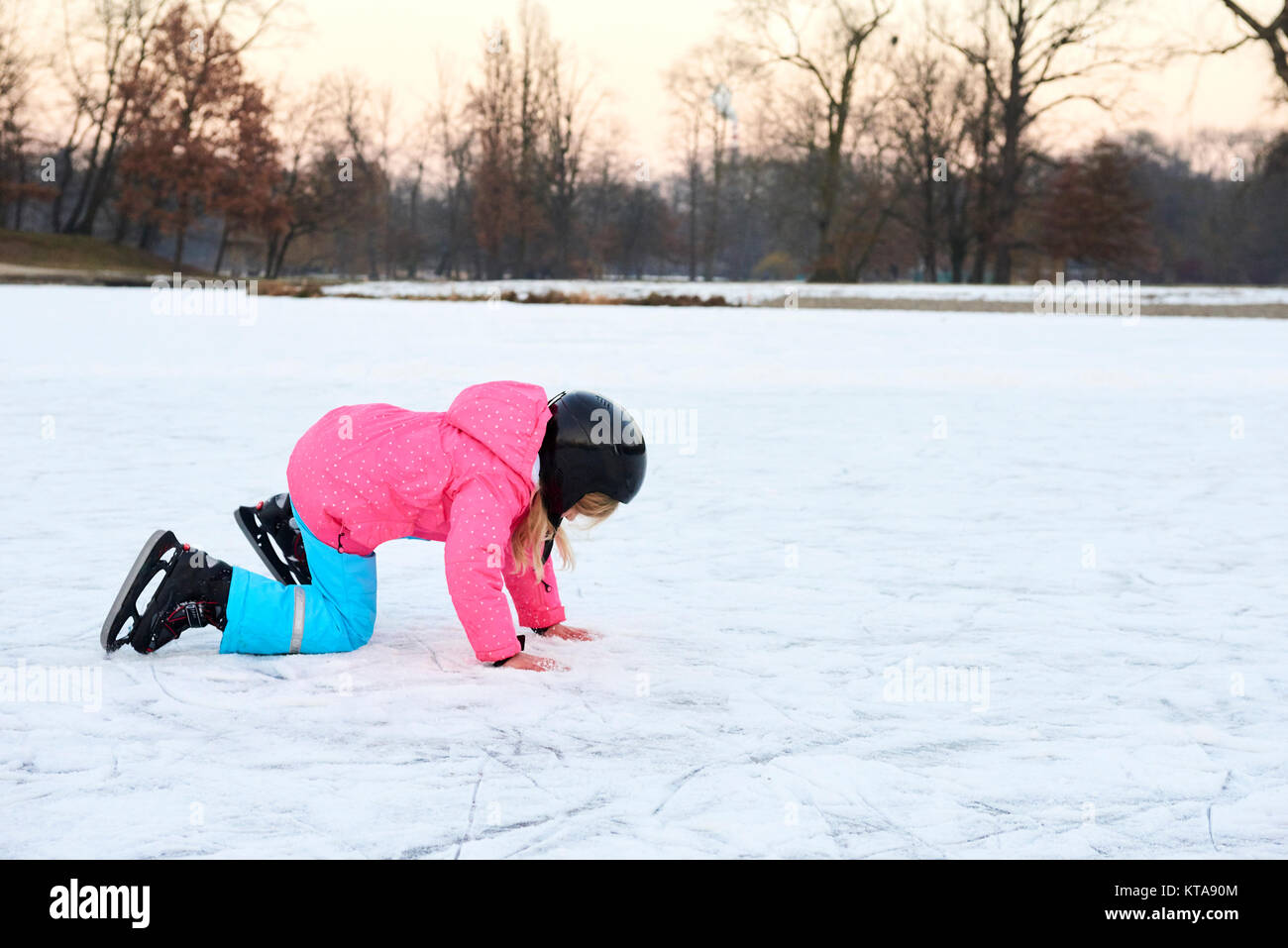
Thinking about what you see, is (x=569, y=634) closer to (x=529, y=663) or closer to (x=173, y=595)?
(x=529, y=663)

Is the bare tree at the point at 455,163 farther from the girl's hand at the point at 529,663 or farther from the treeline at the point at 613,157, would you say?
the girl's hand at the point at 529,663

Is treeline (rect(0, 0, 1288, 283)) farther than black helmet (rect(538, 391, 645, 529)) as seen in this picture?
Yes

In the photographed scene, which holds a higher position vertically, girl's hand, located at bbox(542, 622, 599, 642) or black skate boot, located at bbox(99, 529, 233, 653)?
black skate boot, located at bbox(99, 529, 233, 653)

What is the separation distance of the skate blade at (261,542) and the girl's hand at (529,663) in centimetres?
77

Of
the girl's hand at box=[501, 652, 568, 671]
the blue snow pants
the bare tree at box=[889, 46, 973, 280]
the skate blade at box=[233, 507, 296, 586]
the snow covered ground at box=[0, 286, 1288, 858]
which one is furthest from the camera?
the bare tree at box=[889, 46, 973, 280]

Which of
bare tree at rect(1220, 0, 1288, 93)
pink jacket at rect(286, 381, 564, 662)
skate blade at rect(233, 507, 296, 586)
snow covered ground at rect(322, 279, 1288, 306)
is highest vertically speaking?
bare tree at rect(1220, 0, 1288, 93)

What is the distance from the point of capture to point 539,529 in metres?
2.88

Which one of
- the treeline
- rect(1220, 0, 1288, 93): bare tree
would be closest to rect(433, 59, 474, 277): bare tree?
the treeline

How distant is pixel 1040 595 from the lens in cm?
383

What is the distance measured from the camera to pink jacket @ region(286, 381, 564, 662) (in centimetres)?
278

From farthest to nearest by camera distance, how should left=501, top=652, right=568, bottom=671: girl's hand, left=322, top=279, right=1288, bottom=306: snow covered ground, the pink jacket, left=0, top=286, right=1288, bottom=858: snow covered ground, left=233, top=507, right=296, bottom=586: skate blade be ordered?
1. left=322, top=279, right=1288, bottom=306: snow covered ground
2. left=233, top=507, right=296, bottom=586: skate blade
3. left=501, top=652, right=568, bottom=671: girl's hand
4. the pink jacket
5. left=0, top=286, right=1288, bottom=858: snow covered ground

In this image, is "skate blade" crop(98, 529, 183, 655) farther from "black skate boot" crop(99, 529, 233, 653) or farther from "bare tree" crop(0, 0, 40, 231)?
"bare tree" crop(0, 0, 40, 231)

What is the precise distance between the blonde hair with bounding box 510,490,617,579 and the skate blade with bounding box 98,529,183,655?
0.89 metres

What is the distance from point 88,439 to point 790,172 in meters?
32.3
